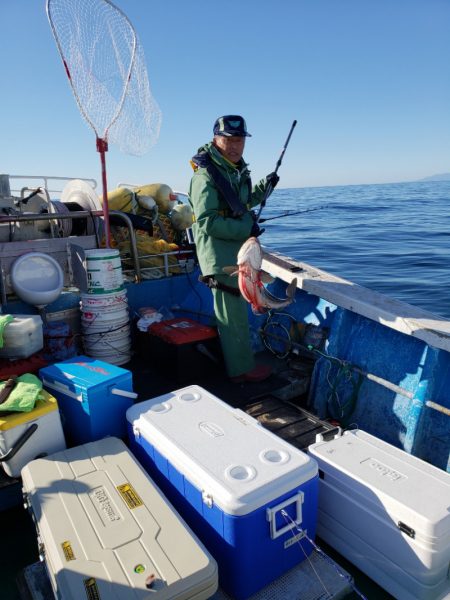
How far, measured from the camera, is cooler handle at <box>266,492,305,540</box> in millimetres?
2289

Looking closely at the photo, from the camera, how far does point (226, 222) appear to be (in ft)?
13.5

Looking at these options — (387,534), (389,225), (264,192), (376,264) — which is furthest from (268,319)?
(389,225)

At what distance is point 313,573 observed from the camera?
2.56 metres

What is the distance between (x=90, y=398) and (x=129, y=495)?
866mm

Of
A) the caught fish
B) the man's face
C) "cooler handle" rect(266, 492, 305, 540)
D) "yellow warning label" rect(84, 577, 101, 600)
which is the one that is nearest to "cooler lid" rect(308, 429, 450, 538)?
"cooler handle" rect(266, 492, 305, 540)

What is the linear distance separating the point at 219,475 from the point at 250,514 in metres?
0.26

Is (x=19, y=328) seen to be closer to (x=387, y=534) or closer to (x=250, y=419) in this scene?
(x=250, y=419)

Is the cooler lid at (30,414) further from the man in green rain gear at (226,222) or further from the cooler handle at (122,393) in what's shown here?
the man in green rain gear at (226,222)

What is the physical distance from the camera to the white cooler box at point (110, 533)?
1978 mm

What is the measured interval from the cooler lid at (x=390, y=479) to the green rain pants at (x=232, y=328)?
5.11ft

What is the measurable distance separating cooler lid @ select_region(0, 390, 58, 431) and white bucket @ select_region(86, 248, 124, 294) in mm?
1780

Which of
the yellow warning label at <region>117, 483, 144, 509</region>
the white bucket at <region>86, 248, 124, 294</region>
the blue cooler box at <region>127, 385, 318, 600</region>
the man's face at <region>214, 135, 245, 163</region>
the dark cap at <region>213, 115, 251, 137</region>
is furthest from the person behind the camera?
the white bucket at <region>86, 248, 124, 294</region>

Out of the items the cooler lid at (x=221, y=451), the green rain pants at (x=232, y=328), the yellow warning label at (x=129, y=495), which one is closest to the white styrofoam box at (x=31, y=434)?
the cooler lid at (x=221, y=451)

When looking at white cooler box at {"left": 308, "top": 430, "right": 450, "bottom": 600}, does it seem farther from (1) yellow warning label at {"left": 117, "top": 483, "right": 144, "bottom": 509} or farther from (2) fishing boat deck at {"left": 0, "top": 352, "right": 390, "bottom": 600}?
(1) yellow warning label at {"left": 117, "top": 483, "right": 144, "bottom": 509}
